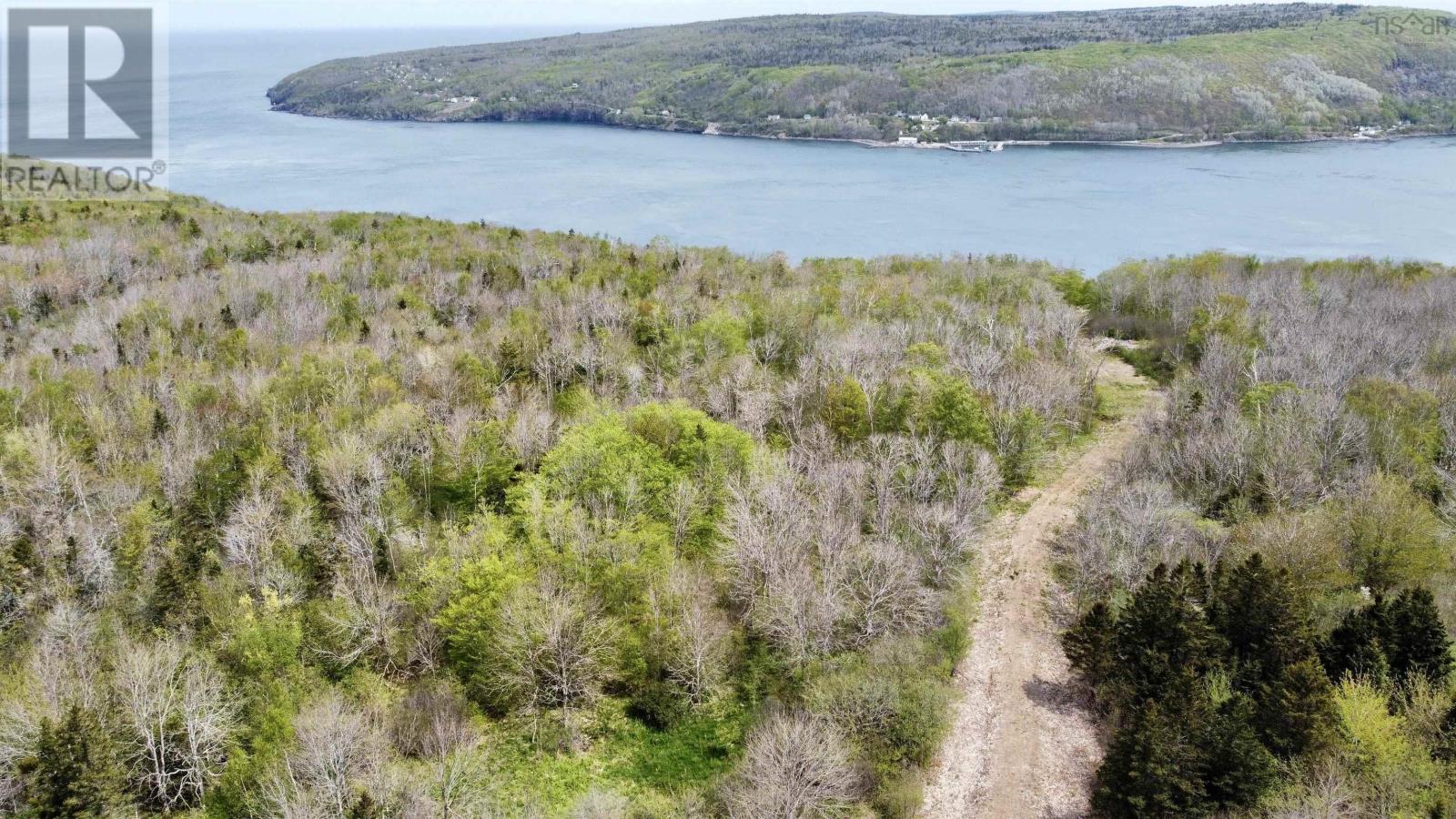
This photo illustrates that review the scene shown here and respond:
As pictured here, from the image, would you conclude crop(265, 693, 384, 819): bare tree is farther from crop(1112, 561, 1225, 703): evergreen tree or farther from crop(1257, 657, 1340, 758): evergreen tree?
crop(1257, 657, 1340, 758): evergreen tree

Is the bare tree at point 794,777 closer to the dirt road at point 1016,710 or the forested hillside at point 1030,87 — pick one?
the dirt road at point 1016,710

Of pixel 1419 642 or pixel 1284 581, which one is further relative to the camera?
pixel 1284 581

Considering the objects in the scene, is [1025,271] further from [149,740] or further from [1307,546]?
[149,740]

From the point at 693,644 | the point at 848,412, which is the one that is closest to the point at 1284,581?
the point at 693,644

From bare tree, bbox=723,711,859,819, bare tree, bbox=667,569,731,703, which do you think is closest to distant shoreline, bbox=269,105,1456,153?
bare tree, bbox=667,569,731,703

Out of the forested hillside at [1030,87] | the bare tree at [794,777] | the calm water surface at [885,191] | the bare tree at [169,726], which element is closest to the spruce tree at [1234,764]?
the bare tree at [794,777]

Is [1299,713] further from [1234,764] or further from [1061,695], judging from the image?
[1061,695]

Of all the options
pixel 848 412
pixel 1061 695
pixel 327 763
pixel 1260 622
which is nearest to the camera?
pixel 327 763

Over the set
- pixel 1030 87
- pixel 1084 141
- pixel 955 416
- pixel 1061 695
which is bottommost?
pixel 1061 695
